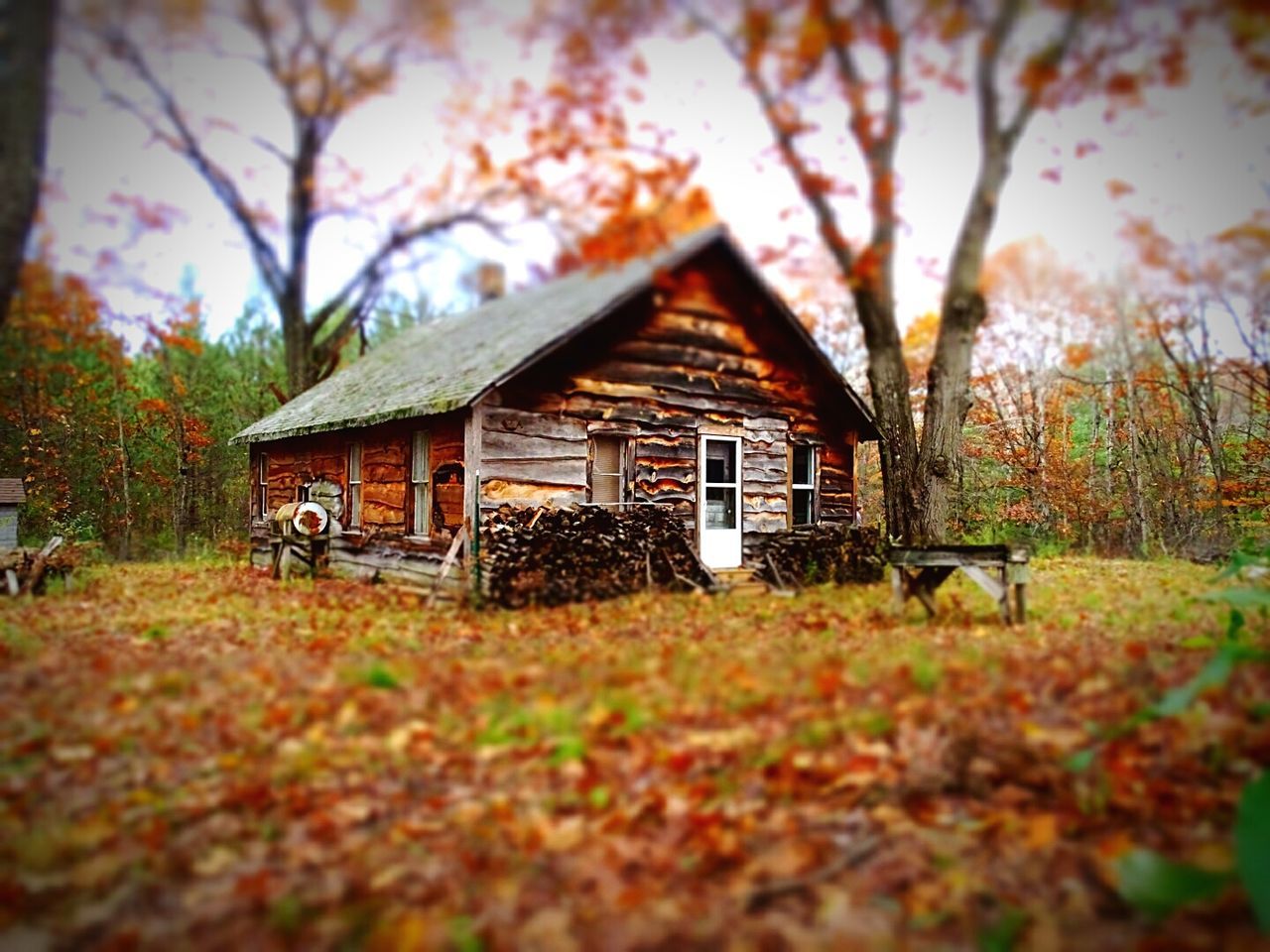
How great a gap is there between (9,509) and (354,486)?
6.76 metres

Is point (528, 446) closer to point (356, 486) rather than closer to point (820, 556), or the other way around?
point (356, 486)

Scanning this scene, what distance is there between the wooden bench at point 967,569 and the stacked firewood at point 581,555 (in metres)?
3.54

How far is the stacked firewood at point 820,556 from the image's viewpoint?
14.2 m

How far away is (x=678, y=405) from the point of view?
13594mm

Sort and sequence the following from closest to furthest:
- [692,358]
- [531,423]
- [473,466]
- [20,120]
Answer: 1. [20,120]
2. [473,466]
3. [531,423]
4. [692,358]

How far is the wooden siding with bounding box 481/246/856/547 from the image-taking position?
40.0ft

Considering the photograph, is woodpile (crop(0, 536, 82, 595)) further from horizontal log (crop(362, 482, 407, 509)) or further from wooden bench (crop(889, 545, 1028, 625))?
wooden bench (crop(889, 545, 1028, 625))

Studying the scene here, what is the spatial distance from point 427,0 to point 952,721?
17.4 metres

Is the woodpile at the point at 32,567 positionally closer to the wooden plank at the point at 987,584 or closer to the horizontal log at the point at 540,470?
the horizontal log at the point at 540,470

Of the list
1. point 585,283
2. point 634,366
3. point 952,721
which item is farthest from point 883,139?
point 952,721

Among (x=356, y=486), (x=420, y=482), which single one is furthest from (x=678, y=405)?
(x=356, y=486)

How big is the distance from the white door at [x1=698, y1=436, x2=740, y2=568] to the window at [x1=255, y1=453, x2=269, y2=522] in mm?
11060

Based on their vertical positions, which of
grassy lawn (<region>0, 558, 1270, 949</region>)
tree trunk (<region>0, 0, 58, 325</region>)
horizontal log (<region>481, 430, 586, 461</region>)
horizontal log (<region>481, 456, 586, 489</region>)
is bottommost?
grassy lawn (<region>0, 558, 1270, 949</region>)

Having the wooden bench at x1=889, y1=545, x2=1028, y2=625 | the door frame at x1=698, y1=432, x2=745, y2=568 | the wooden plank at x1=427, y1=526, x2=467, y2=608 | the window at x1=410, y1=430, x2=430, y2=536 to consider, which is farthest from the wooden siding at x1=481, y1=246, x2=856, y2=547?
the wooden bench at x1=889, y1=545, x2=1028, y2=625
